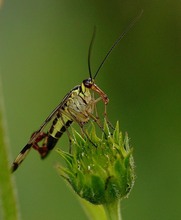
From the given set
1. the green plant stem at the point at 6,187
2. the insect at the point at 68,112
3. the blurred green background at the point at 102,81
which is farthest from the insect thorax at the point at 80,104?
the green plant stem at the point at 6,187

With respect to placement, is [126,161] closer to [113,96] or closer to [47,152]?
[47,152]

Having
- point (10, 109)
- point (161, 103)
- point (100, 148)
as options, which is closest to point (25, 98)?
point (10, 109)

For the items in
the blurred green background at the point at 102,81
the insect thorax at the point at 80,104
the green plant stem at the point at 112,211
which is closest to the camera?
the green plant stem at the point at 112,211

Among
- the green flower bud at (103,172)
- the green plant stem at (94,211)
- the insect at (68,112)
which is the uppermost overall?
the insect at (68,112)

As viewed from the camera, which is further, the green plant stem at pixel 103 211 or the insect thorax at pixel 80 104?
the insect thorax at pixel 80 104

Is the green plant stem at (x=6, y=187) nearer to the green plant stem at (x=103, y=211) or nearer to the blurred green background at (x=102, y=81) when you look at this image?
the green plant stem at (x=103, y=211)

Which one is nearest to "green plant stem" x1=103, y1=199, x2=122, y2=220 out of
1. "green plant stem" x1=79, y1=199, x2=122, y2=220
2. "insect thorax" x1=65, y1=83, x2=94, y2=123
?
"green plant stem" x1=79, y1=199, x2=122, y2=220
